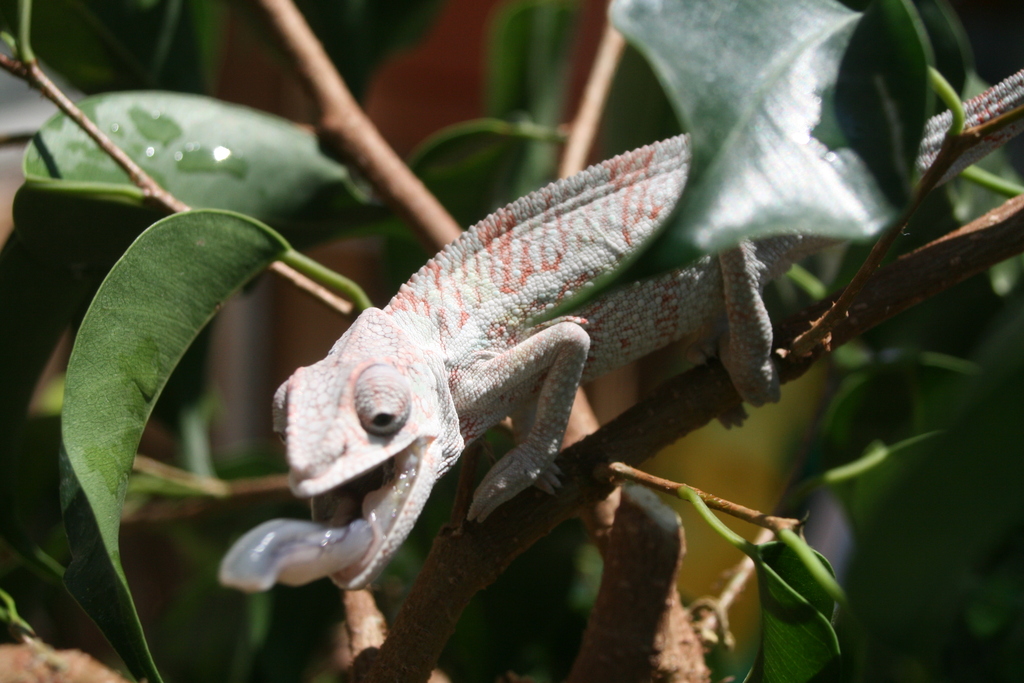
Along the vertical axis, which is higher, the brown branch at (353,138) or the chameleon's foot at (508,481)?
the brown branch at (353,138)

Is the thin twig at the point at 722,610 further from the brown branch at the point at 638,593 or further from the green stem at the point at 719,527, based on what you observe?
the green stem at the point at 719,527

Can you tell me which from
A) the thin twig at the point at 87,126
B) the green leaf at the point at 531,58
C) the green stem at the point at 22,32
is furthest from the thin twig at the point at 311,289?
the green leaf at the point at 531,58

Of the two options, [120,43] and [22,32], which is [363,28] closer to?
[120,43]

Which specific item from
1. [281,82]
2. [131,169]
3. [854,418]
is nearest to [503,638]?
[854,418]

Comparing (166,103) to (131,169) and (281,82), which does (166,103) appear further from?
(281,82)

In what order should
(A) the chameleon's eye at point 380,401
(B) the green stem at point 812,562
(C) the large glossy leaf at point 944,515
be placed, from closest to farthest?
1. (C) the large glossy leaf at point 944,515
2. (B) the green stem at point 812,562
3. (A) the chameleon's eye at point 380,401
